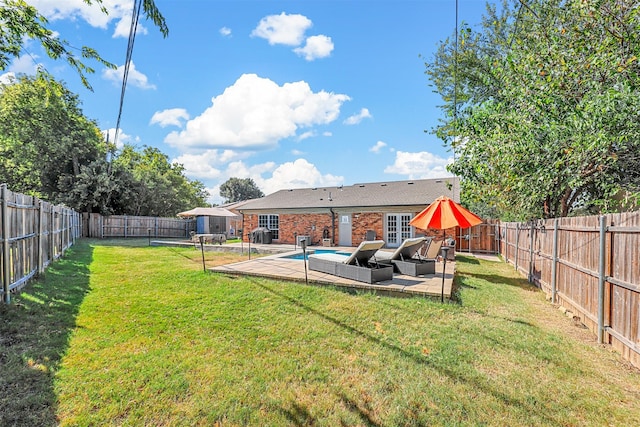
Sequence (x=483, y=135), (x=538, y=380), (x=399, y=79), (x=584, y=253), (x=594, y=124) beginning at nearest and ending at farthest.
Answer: (x=538, y=380) → (x=584, y=253) → (x=594, y=124) → (x=483, y=135) → (x=399, y=79)

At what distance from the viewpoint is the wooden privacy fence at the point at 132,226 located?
2405 cm

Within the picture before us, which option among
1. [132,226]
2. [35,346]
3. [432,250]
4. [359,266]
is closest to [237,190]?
[132,226]

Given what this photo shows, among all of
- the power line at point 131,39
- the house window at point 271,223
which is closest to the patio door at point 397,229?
the house window at point 271,223

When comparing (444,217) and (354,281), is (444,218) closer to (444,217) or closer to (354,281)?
(444,217)

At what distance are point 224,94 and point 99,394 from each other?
11399 mm

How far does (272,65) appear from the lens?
1056 cm

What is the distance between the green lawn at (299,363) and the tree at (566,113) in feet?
11.2

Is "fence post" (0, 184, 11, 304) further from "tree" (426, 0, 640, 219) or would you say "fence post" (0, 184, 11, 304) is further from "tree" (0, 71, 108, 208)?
"tree" (0, 71, 108, 208)

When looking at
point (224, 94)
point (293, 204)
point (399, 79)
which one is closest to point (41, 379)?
point (224, 94)

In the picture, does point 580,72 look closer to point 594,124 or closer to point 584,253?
point 594,124

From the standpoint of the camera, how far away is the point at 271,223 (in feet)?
66.6

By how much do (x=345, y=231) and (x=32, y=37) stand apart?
1443 centimetres

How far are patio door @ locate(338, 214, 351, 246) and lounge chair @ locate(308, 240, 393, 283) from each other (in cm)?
933

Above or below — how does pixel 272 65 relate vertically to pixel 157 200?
above
